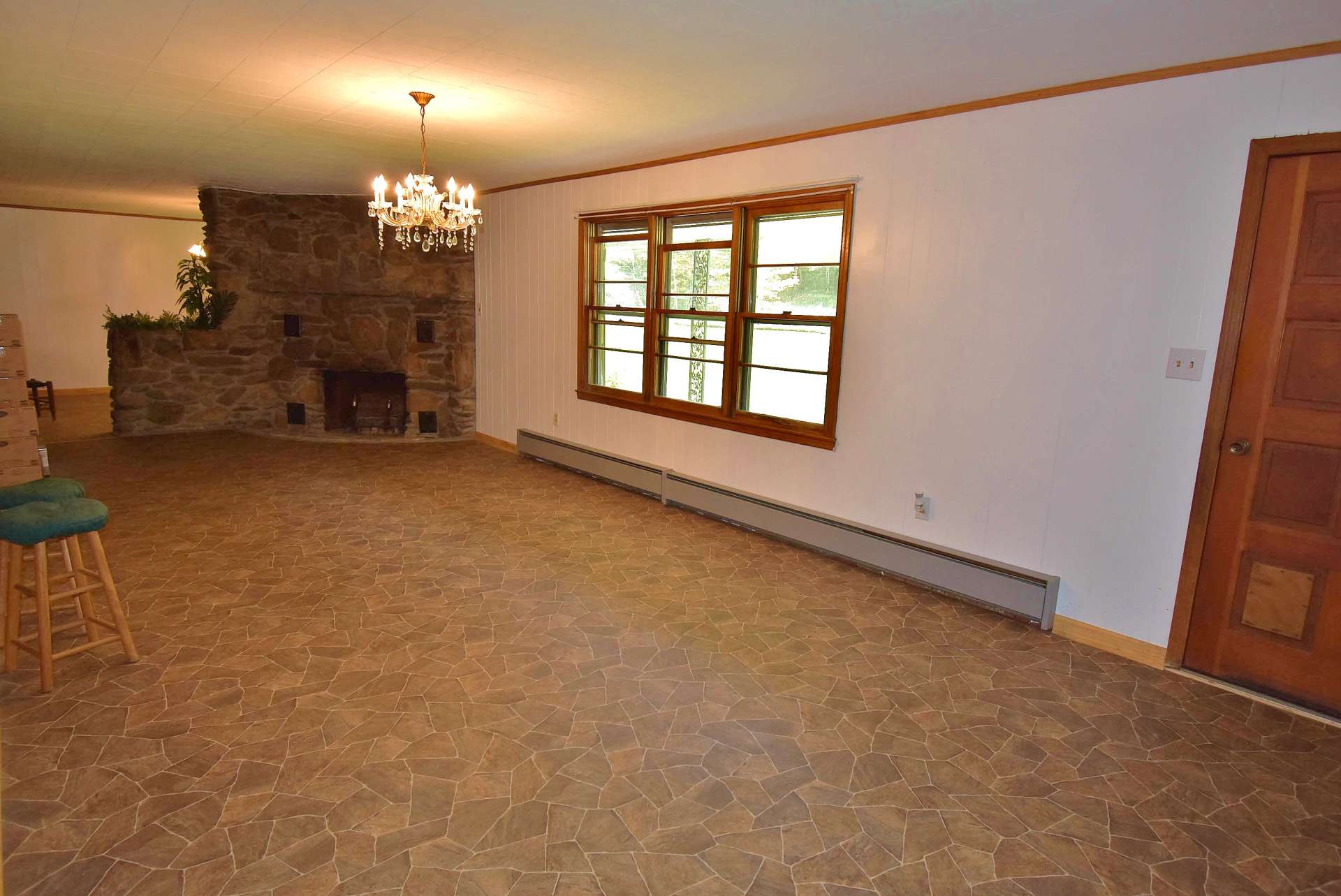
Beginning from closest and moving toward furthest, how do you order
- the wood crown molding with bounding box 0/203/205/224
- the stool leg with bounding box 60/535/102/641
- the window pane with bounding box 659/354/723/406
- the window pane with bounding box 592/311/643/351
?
the stool leg with bounding box 60/535/102/641, the window pane with bounding box 659/354/723/406, the window pane with bounding box 592/311/643/351, the wood crown molding with bounding box 0/203/205/224

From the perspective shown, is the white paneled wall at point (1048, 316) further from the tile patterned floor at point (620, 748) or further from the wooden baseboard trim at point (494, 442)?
the wooden baseboard trim at point (494, 442)

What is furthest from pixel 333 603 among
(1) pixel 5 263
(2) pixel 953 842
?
(1) pixel 5 263

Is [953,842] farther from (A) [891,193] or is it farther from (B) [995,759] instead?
(A) [891,193]

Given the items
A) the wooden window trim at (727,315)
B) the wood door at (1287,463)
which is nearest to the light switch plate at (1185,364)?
the wood door at (1287,463)

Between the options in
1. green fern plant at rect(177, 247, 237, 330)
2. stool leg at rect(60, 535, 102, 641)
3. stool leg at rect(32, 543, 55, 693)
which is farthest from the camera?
green fern plant at rect(177, 247, 237, 330)

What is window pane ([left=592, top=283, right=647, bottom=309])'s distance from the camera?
19.3ft

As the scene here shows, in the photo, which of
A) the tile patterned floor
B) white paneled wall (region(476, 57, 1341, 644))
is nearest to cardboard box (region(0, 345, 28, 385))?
the tile patterned floor

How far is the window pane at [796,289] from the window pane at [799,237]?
0.06m

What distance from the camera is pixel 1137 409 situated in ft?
10.6

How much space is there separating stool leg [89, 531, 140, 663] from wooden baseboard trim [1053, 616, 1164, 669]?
4.23 meters

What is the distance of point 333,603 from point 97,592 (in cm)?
131

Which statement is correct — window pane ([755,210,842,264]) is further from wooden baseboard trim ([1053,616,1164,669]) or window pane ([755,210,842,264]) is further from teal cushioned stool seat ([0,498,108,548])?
teal cushioned stool seat ([0,498,108,548])

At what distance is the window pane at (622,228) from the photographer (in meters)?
5.75

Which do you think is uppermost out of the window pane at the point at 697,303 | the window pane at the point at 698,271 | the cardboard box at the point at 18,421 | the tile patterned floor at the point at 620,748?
the window pane at the point at 698,271
